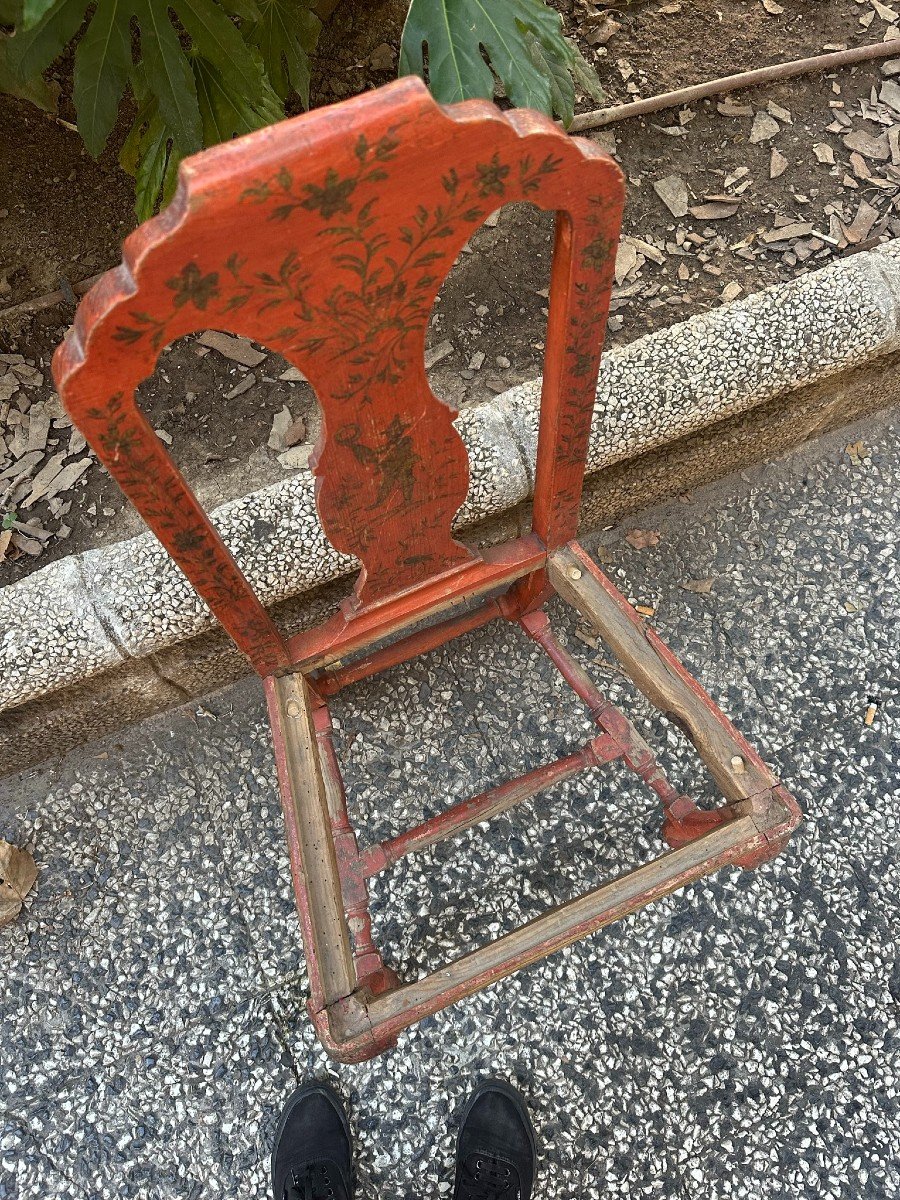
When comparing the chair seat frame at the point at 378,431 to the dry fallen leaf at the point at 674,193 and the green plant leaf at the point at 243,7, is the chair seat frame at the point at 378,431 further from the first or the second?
the dry fallen leaf at the point at 674,193

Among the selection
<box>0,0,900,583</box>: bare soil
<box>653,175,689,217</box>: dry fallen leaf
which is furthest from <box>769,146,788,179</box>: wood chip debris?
<box>653,175,689,217</box>: dry fallen leaf

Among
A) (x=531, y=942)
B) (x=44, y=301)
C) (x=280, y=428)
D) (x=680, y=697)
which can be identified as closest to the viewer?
(x=531, y=942)

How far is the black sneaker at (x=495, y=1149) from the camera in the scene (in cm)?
163

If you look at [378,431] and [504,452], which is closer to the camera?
[378,431]

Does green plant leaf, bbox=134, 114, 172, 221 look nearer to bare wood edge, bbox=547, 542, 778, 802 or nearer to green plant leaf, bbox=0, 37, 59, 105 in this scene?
green plant leaf, bbox=0, 37, 59, 105

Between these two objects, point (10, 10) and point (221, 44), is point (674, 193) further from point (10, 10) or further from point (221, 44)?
point (10, 10)

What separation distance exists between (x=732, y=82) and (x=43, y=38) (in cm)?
184

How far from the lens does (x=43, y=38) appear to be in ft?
4.49

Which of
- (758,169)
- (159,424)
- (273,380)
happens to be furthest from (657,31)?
(159,424)

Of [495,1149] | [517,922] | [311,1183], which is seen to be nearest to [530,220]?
[517,922]

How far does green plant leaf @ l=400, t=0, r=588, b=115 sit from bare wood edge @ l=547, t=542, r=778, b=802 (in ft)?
2.39

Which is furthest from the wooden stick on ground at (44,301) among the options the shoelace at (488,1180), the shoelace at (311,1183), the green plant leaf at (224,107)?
the shoelace at (488,1180)

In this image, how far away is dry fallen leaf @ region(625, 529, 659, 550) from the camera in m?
2.24

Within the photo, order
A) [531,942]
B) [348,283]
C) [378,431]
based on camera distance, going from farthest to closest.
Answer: [531,942] < [378,431] < [348,283]
